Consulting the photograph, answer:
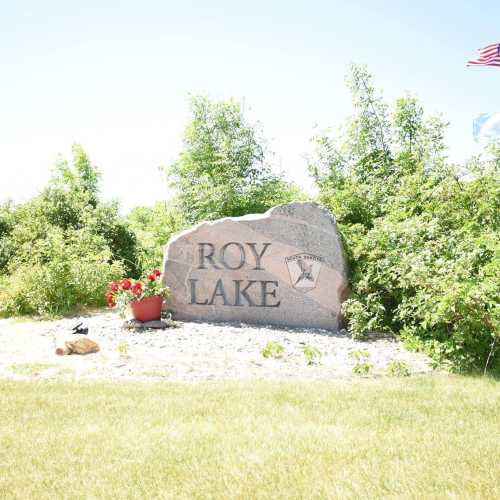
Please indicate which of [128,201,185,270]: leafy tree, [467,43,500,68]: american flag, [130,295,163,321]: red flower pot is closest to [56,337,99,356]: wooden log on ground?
[130,295,163,321]: red flower pot

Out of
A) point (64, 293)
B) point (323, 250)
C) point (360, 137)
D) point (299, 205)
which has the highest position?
point (360, 137)

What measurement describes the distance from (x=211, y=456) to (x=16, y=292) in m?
8.12

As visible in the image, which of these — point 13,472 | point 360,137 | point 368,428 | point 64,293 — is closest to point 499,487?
point 368,428

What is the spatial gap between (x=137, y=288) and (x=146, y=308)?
0.31m

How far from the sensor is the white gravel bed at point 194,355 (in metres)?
5.95

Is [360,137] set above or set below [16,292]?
above

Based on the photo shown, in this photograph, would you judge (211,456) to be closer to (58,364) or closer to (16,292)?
(58,364)

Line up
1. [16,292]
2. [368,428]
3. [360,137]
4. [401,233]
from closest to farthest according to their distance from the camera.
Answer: [368,428] < [401,233] < [16,292] < [360,137]

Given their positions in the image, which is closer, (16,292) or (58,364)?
(58,364)

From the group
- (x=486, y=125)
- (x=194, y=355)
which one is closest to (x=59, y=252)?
(x=194, y=355)

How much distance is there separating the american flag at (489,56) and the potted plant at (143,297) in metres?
8.70

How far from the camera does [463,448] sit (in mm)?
3693

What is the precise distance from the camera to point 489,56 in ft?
41.8

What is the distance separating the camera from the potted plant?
8.38 m
